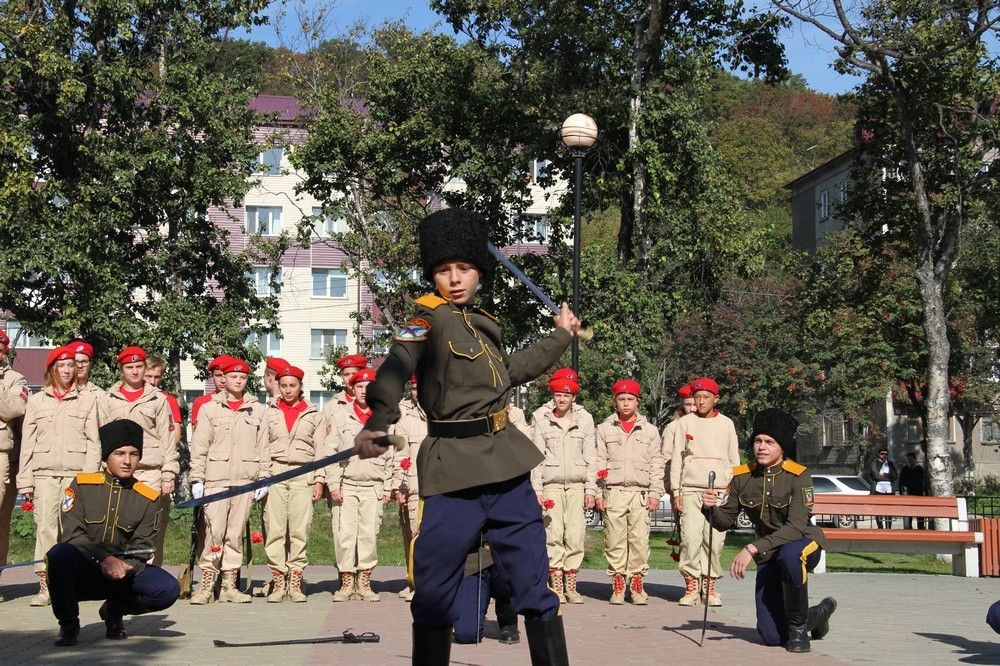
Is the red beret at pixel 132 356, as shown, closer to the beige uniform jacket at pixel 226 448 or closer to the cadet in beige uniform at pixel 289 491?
the beige uniform jacket at pixel 226 448

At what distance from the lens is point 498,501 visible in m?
6.27

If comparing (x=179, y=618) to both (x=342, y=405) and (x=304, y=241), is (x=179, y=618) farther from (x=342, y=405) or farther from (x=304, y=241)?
(x=304, y=241)

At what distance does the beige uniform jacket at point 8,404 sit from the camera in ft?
42.2

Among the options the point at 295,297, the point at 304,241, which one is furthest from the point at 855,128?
the point at 295,297

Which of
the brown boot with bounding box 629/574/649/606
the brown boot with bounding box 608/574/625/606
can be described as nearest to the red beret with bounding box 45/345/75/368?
the brown boot with bounding box 608/574/625/606

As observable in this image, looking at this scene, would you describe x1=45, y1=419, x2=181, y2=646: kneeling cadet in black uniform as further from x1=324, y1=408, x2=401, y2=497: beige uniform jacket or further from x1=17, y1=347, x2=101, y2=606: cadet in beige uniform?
x1=324, y1=408, x2=401, y2=497: beige uniform jacket

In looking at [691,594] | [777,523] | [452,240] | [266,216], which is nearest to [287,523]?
[691,594]

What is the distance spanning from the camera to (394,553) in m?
19.3

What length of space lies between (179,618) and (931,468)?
15.9 meters

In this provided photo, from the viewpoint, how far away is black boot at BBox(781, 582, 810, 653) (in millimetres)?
10241

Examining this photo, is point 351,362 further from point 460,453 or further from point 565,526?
point 460,453

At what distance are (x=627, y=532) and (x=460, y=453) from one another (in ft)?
26.3

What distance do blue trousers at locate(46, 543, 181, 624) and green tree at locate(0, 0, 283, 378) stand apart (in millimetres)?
17666

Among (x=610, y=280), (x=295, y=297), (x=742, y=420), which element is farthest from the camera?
(x=295, y=297)
